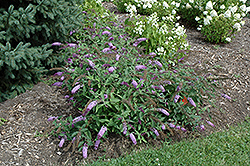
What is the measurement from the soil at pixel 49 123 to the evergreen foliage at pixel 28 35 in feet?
0.96

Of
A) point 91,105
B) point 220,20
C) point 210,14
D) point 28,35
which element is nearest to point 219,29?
point 220,20

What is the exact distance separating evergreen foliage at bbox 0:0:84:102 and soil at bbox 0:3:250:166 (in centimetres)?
29

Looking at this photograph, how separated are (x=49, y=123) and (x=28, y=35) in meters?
1.33

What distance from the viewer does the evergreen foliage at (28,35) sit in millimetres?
3283

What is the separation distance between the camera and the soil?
298 centimetres

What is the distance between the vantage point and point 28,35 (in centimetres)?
344

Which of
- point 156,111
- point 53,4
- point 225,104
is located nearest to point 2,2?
point 53,4

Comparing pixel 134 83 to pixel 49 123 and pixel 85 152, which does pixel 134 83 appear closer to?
pixel 85 152

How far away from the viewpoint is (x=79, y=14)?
4148mm

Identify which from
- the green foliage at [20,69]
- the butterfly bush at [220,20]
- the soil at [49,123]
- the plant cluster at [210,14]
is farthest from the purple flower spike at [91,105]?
the butterfly bush at [220,20]

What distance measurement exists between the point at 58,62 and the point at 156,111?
2085mm

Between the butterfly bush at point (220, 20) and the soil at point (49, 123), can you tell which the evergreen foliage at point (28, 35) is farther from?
the butterfly bush at point (220, 20)

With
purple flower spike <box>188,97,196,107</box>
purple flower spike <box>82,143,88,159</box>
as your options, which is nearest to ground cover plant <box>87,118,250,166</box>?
purple flower spike <box>82,143,88,159</box>

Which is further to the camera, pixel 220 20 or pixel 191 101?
pixel 220 20
